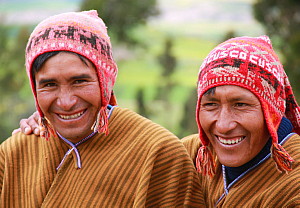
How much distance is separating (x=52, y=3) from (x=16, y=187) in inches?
495

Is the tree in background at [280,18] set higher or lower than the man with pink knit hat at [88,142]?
higher

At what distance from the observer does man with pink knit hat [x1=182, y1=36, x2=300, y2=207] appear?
9.91 ft

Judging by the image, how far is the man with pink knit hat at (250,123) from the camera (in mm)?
3020

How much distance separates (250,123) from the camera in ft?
10.1

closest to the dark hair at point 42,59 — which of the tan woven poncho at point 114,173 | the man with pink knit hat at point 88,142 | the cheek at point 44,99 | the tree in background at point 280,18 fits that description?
the man with pink knit hat at point 88,142

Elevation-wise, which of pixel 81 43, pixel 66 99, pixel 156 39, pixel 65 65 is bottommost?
pixel 66 99

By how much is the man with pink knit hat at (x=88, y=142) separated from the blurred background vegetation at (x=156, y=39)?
293 inches

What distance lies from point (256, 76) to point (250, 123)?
28cm

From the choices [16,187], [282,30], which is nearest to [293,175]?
[16,187]

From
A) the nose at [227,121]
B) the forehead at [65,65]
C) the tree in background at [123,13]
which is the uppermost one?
the tree in background at [123,13]

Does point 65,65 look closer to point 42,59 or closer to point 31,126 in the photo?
point 42,59

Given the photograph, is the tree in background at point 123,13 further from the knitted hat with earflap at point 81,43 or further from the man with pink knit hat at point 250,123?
the man with pink knit hat at point 250,123

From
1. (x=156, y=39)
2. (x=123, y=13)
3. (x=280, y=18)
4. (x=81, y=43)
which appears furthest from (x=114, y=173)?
(x=156, y=39)

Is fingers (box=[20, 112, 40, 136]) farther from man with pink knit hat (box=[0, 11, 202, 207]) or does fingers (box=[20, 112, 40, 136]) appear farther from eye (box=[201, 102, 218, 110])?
eye (box=[201, 102, 218, 110])
